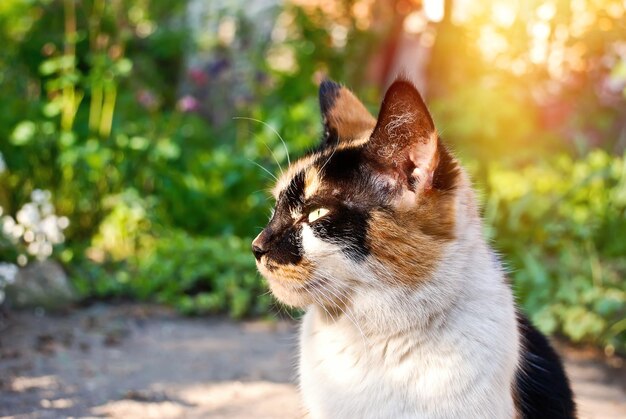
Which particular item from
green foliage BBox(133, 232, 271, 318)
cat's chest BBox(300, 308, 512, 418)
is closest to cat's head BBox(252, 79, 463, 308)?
cat's chest BBox(300, 308, 512, 418)

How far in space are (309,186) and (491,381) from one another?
70 cm

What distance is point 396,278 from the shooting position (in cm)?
190

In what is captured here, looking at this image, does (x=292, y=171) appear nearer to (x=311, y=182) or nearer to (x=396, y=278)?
(x=311, y=182)

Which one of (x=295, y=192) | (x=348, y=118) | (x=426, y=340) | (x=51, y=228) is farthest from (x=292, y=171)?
(x=51, y=228)

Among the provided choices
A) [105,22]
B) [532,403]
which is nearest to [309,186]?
[532,403]

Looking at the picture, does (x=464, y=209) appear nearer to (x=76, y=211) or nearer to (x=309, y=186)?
(x=309, y=186)

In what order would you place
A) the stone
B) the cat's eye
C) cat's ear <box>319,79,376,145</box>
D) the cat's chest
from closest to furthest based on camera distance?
the cat's chest
the cat's eye
cat's ear <box>319,79,376,145</box>
the stone

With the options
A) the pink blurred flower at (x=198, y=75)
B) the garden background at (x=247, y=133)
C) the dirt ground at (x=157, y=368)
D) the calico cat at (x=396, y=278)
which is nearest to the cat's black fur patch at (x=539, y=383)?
the calico cat at (x=396, y=278)

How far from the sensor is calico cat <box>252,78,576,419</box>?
6.22ft

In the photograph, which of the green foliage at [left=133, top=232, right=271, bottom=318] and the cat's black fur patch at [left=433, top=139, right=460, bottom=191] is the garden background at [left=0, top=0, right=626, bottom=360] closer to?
the green foliage at [left=133, top=232, right=271, bottom=318]

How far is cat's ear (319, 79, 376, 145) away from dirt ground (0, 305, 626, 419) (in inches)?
39.6

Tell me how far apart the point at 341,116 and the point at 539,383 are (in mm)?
1005

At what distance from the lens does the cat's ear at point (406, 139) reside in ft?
5.84

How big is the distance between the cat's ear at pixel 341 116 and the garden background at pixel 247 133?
77cm
